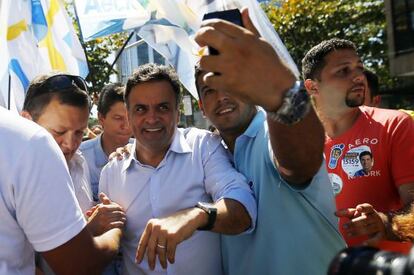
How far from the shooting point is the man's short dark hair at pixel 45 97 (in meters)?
2.44

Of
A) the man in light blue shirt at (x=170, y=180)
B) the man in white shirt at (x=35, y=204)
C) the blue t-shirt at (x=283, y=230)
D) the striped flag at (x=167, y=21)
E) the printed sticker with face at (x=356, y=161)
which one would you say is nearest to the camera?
the man in white shirt at (x=35, y=204)

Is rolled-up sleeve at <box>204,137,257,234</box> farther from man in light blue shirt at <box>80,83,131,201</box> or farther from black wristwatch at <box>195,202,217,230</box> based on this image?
man in light blue shirt at <box>80,83,131,201</box>

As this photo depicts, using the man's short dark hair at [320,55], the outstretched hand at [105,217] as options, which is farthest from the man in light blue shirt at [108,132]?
the man's short dark hair at [320,55]

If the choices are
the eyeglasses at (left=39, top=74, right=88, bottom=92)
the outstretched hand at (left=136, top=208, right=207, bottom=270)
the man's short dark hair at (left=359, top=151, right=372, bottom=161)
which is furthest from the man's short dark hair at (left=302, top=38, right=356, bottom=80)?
the outstretched hand at (left=136, top=208, right=207, bottom=270)

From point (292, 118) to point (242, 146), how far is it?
83 cm

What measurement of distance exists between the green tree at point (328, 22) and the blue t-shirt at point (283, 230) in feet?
38.2

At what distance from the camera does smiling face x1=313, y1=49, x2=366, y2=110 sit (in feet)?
9.86

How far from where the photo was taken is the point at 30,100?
97.7 inches

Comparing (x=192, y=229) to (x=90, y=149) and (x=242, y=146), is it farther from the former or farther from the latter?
(x=90, y=149)

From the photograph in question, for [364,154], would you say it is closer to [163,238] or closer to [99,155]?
[163,238]

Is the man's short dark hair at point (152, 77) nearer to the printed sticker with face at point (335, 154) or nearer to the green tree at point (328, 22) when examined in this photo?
the printed sticker with face at point (335, 154)

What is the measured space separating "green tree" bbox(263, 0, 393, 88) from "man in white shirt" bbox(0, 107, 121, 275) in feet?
39.6

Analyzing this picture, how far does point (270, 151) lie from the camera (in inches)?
69.6

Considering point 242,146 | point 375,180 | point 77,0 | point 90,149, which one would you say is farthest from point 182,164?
point 77,0
